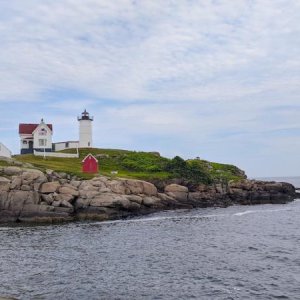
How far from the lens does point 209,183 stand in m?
88.9

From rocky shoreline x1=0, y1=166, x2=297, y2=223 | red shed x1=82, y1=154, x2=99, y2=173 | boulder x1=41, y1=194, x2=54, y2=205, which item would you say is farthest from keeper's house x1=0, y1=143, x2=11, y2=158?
boulder x1=41, y1=194, x2=54, y2=205

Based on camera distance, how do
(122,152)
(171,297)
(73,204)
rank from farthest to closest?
1. (122,152)
2. (73,204)
3. (171,297)

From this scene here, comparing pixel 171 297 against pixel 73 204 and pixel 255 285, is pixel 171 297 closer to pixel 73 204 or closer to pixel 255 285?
pixel 255 285

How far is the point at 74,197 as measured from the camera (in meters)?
63.1

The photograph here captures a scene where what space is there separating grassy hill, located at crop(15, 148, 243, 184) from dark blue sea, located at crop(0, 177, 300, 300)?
2586cm

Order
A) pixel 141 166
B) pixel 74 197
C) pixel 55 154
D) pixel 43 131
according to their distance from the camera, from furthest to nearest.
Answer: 1. pixel 43 131
2. pixel 55 154
3. pixel 141 166
4. pixel 74 197

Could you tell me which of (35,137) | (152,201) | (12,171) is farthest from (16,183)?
(35,137)

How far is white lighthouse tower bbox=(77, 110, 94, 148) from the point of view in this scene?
113 meters

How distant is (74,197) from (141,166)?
33.8 m

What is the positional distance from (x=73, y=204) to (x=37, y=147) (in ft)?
142

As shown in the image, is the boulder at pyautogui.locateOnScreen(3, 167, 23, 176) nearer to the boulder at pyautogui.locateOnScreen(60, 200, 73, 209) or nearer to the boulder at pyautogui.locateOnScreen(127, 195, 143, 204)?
the boulder at pyautogui.locateOnScreen(60, 200, 73, 209)

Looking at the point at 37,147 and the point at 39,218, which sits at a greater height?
the point at 37,147

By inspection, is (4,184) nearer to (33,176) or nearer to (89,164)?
(33,176)

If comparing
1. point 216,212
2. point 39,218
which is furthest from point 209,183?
point 39,218
